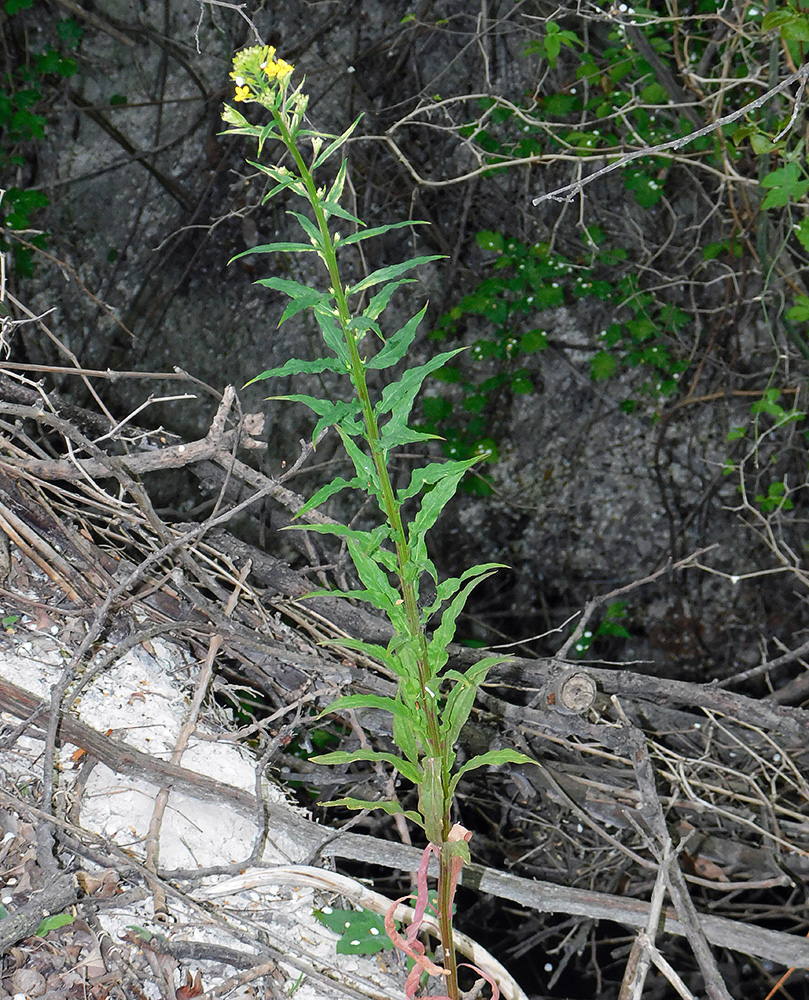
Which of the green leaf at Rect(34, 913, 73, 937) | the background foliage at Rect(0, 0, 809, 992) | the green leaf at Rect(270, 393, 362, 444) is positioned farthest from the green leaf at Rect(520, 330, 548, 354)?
the green leaf at Rect(34, 913, 73, 937)

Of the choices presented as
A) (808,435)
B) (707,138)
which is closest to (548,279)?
(707,138)

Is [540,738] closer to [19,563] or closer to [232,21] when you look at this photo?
[19,563]

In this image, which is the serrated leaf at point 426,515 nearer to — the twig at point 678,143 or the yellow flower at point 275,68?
the twig at point 678,143

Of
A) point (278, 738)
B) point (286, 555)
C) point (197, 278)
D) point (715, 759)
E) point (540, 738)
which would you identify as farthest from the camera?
point (197, 278)

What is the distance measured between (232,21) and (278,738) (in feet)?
9.22

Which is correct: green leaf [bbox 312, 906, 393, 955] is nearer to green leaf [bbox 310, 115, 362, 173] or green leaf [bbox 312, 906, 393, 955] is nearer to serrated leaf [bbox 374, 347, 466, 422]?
serrated leaf [bbox 374, 347, 466, 422]

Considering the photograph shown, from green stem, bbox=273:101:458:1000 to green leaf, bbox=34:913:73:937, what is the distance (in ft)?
1.63

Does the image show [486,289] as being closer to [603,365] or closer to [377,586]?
[603,365]

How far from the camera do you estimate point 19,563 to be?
1.46 m

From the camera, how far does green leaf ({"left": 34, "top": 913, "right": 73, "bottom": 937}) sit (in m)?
1.01

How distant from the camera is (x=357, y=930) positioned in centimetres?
118

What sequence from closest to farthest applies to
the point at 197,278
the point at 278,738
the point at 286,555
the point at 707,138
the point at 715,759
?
the point at 278,738, the point at 715,759, the point at 707,138, the point at 286,555, the point at 197,278

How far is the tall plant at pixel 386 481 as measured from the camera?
2.33ft

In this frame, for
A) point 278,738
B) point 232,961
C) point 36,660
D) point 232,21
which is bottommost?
point 232,961
